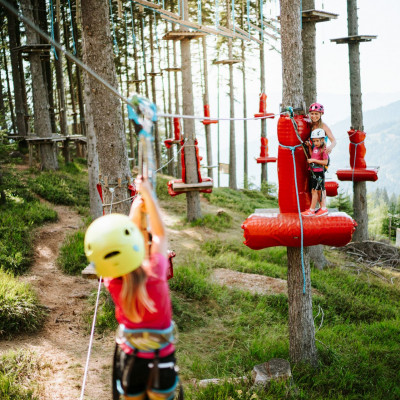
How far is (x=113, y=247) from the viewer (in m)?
2.23

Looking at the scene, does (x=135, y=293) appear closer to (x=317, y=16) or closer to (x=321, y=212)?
(x=321, y=212)

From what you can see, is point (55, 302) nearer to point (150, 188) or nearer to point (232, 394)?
point (232, 394)

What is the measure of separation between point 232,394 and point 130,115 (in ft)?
12.5

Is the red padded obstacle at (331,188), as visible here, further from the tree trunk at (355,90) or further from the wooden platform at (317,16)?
the wooden platform at (317,16)

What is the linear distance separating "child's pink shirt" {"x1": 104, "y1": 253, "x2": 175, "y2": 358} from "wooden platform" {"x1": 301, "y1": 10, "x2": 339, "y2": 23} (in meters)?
8.36

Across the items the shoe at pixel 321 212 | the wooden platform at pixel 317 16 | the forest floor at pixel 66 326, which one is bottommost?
the forest floor at pixel 66 326

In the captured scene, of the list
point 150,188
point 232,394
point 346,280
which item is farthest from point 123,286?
point 346,280

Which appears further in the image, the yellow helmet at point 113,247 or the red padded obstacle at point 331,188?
the red padded obstacle at point 331,188

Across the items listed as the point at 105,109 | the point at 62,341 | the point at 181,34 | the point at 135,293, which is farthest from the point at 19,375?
the point at 181,34

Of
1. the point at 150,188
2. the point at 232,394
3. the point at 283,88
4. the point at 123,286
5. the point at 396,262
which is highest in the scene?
the point at 283,88

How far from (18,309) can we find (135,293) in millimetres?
4734

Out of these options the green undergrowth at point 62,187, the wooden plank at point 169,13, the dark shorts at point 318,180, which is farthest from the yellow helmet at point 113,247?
the green undergrowth at point 62,187

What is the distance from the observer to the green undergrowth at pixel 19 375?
191 inches

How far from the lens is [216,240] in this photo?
11.3m
